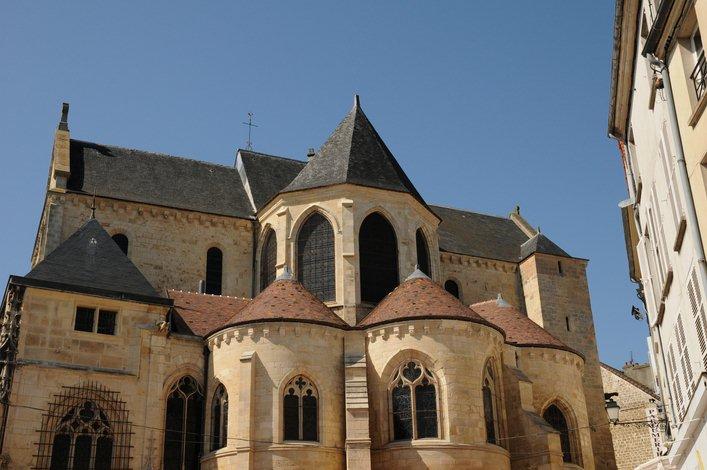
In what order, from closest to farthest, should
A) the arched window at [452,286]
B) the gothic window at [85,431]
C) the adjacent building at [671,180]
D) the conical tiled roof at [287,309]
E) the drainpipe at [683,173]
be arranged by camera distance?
the drainpipe at [683,173] < the adjacent building at [671,180] < the gothic window at [85,431] < the conical tiled roof at [287,309] < the arched window at [452,286]

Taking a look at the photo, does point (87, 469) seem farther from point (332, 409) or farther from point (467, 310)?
point (467, 310)

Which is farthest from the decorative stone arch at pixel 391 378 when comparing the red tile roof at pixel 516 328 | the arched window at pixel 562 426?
the arched window at pixel 562 426

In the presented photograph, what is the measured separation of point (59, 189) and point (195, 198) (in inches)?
188

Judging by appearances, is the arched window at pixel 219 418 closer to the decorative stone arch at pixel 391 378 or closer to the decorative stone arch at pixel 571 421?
the decorative stone arch at pixel 391 378

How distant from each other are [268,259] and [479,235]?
11077 mm

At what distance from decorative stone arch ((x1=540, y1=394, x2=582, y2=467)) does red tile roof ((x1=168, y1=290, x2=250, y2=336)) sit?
9.60 metres

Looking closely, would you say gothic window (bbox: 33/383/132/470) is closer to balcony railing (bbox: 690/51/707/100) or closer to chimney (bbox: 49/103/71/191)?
chimney (bbox: 49/103/71/191)

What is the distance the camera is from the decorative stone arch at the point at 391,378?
1978 cm

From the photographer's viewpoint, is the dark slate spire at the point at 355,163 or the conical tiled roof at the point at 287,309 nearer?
the conical tiled roof at the point at 287,309

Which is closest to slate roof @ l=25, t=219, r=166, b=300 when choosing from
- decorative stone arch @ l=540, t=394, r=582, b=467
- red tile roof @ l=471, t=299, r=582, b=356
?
red tile roof @ l=471, t=299, r=582, b=356

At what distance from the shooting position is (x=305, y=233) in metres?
25.3

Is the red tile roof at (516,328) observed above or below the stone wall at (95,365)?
above

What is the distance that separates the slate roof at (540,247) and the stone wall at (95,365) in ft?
52.5

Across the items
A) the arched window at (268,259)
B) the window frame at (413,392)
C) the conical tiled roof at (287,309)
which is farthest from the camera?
the arched window at (268,259)
